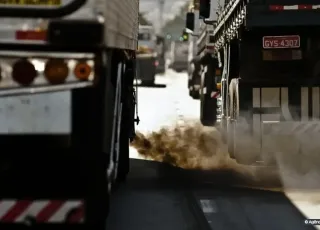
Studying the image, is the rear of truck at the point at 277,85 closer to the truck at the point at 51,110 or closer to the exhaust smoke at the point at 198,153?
the exhaust smoke at the point at 198,153

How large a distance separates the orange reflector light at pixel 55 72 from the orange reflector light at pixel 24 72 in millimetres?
85

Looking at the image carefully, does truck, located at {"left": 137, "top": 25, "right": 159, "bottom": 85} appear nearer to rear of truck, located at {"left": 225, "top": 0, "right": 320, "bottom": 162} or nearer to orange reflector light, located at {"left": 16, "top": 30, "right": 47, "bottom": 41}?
rear of truck, located at {"left": 225, "top": 0, "right": 320, "bottom": 162}

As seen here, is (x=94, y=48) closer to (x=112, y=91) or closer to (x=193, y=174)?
(x=112, y=91)

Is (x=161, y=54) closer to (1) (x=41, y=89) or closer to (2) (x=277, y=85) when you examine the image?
(2) (x=277, y=85)

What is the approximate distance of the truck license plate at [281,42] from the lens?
1047 cm

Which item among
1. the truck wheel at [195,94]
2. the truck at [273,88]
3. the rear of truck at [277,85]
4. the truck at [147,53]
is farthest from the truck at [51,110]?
the truck at [147,53]

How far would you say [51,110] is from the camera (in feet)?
16.2

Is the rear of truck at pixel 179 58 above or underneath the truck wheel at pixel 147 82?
above

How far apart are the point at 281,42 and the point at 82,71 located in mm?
6004

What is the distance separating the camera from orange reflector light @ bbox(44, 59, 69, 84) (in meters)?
4.99

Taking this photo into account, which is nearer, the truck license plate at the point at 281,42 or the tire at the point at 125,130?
the tire at the point at 125,130

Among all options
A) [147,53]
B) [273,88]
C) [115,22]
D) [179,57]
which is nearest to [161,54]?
[147,53]

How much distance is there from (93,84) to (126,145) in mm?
4643

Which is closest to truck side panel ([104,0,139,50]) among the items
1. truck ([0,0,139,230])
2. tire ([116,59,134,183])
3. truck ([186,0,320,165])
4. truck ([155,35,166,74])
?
truck ([0,0,139,230])
